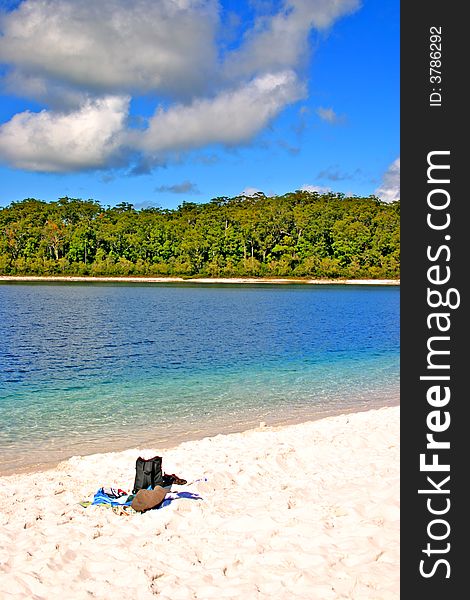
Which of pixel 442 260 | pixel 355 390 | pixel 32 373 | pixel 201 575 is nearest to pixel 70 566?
pixel 201 575

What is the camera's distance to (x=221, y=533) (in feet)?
19.6

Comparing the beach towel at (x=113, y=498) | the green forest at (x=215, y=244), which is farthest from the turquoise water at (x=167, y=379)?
the green forest at (x=215, y=244)

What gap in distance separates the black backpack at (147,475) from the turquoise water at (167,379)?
3.55 metres

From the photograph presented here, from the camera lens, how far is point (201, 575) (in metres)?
5.06

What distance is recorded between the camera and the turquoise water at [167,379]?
12531 mm

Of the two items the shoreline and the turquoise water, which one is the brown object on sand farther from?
the turquoise water

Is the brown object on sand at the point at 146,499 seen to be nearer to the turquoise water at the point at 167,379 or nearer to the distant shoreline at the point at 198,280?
the turquoise water at the point at 167,379

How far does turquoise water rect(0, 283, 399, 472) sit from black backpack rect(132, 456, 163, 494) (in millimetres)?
3546

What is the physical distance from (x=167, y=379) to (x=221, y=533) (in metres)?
12.9

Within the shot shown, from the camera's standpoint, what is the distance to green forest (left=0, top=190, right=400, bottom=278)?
130000 millimetres

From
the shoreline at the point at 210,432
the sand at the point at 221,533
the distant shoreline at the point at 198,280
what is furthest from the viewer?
the distant shoreline at the point at 198,280

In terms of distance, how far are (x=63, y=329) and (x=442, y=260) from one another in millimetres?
31811

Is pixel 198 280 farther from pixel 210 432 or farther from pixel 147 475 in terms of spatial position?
pixel 147 475

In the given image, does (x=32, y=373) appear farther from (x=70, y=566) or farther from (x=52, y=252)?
(x=52, y=252)
